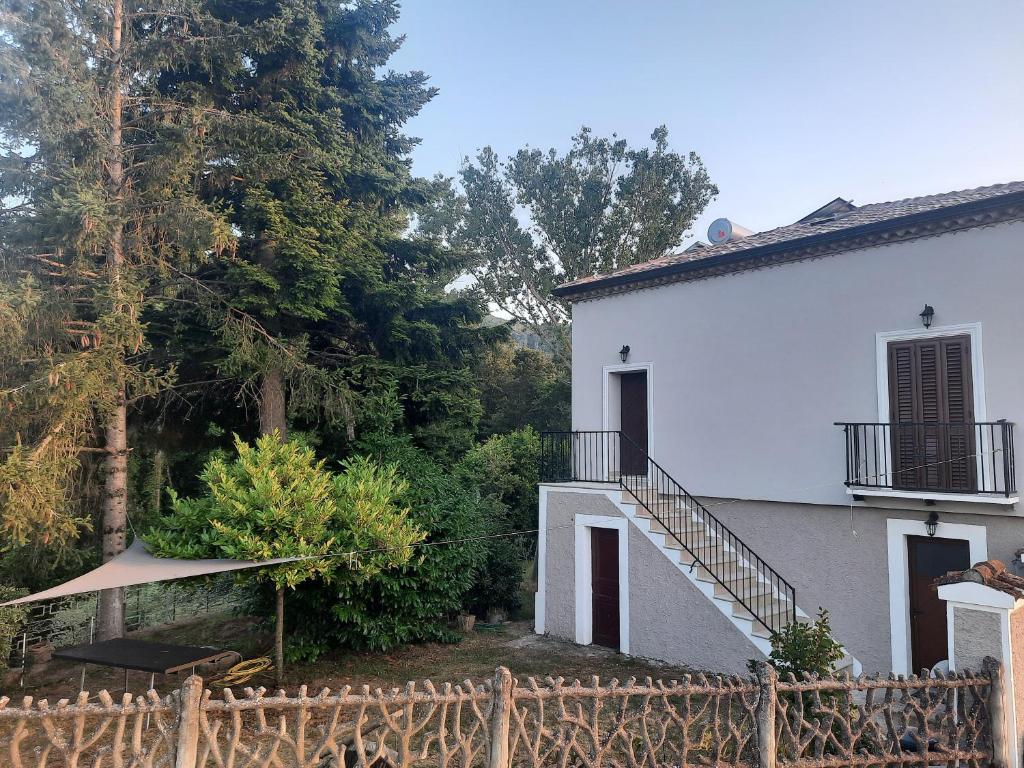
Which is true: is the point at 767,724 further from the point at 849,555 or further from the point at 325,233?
the point at 325,233

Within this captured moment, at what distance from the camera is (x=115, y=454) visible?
36.4 feet

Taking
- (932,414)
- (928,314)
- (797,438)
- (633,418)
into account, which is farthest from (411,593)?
(928,314)

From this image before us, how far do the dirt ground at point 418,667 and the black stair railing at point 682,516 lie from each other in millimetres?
1575

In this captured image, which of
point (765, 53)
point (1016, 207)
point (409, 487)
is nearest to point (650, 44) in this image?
point (765, 53)

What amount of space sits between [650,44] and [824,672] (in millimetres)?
12551

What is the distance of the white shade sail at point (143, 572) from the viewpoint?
24.8ft

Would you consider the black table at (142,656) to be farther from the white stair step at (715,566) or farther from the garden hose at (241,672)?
the white stair step at (715,566)

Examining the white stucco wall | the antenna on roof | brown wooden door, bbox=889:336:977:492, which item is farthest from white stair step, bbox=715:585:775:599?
the antenna on roof

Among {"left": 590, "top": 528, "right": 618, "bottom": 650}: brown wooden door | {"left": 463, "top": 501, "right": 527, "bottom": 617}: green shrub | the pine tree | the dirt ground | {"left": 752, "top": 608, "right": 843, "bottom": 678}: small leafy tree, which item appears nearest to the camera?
{"left": 752, "top": 608, "right": 843, "bottom": 678}: small leafy tree

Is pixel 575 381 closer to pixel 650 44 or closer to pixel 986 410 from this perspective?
pixel 986 410

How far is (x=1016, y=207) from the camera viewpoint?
7461mm

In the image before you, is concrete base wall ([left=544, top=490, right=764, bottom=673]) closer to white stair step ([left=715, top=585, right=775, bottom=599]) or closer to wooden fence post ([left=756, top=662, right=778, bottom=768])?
white stair step ([left=715, top=585, right=775, bottom=599])

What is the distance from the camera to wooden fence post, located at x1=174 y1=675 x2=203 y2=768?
4.06 m

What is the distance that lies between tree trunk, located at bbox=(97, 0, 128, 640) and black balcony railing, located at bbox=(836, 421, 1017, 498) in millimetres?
11535
